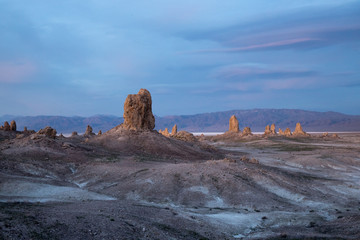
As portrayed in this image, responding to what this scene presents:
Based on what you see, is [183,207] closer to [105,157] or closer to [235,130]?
[105,157]

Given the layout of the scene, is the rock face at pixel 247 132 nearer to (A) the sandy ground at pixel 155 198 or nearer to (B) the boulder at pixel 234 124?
(B) the boulder at pixel 234 124

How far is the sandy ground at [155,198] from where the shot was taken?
16594 mm

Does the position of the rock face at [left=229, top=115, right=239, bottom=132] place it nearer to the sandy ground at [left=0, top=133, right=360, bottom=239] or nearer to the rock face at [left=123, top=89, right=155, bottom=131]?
the rock face at [left=123, top=89, right=155, bottom=131]

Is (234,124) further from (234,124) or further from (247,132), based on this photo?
(247,132)

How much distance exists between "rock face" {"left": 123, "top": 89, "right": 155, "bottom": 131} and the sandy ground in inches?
277

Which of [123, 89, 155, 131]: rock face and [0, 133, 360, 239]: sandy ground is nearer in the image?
[0, 133, 360, 239]: sandy ground

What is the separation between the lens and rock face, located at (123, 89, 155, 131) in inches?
2202

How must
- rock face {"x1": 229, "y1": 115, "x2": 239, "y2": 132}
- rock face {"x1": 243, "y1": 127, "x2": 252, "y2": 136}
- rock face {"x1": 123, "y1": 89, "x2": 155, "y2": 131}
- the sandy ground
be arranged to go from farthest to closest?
rock face {"x1": 229, "y1": 115, "x2": 239, "y2": 132}
rock face {"x1": 243, "y1": 127, "x2": 252, "y2": 136}
rock face {"x1": 123, "y1": 89, "x2": 155, "y2": 131}
the sandy ground

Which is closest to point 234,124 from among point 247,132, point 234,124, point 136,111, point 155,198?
point 234,124

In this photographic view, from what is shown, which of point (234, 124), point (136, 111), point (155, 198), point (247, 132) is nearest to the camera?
point (155, 198)

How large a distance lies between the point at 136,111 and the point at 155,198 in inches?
1175

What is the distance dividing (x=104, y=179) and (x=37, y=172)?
6153 millimetres

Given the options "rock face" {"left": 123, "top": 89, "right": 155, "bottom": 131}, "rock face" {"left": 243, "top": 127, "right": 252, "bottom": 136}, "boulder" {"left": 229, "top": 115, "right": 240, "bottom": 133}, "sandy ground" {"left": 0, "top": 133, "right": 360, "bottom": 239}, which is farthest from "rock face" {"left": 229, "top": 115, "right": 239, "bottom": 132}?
"sandy ground" {"left": 0, "top": 133, "right": 360, "bottom": 239}

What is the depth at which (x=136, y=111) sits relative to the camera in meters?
56.1
